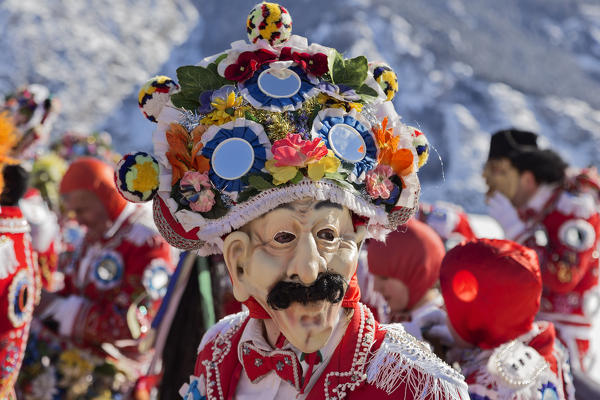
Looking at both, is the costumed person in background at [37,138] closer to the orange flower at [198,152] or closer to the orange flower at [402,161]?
the orange flower at [198,152]

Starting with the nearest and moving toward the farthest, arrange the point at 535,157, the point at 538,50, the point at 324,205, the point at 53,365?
1. the point at 324,205
2. the point at 53,365
3. the point at 535,157
4. the point at 538,50

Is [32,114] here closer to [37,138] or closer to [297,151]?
[37,138]

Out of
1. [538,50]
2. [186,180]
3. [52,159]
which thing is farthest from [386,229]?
[538,50]

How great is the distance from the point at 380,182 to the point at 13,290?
1.64 meters

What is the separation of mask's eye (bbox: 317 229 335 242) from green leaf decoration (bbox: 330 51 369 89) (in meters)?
0.41

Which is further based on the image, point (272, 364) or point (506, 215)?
point (506, 215)

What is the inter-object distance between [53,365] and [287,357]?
8.88ft

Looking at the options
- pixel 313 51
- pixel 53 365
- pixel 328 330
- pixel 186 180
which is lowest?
pixel 53 365

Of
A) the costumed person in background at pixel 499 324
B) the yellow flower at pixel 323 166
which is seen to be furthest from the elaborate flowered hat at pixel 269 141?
the costumed person in background at pixel 499 324

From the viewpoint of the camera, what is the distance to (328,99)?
5.70 feet

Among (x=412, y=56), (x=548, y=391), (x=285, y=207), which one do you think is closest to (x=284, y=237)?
(x=285, y=207)

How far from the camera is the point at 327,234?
1.64 meters

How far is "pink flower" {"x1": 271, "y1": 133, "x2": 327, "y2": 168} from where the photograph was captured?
1.59 metres

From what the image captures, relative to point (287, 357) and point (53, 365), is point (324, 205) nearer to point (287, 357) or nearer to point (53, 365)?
point (287, 357)
